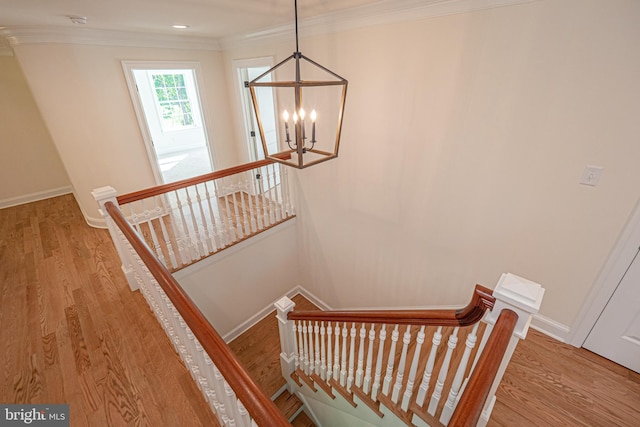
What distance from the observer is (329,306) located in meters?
4.00

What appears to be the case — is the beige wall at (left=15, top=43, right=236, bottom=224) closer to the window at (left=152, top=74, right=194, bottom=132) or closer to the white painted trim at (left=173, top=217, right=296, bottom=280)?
the white painted trim at (left=173, top=217, right=296, bottom=280)

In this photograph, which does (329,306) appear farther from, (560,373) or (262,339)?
(560,373)

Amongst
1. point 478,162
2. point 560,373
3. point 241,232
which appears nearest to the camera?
point 560,373

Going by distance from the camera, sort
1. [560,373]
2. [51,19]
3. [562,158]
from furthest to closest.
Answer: [51,19] < [560,373] < [562,158]

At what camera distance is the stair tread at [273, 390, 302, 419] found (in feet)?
9.34

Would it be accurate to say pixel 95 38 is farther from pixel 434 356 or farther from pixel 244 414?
pixel 434 356

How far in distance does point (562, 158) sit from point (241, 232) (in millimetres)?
2970

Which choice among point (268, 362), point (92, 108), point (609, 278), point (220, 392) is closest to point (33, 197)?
point (92, 108)

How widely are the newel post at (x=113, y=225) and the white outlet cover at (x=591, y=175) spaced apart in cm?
326

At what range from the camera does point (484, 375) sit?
0.84 m

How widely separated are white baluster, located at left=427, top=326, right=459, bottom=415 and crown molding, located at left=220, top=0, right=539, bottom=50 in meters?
1.92

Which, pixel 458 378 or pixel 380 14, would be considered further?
pixel 380 14

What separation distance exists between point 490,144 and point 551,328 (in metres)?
1.50

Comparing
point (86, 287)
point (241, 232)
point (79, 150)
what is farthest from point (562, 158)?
point (79, 150)
